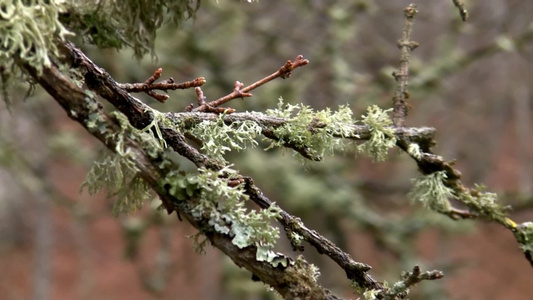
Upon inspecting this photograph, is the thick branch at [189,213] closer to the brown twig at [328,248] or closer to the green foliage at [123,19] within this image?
the brown twig at [328,248]

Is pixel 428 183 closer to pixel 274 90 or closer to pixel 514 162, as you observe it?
pixel 274 90

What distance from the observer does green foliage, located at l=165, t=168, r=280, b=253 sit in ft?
3.01

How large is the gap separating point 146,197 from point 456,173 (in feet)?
2.20

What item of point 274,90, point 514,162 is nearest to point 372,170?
point 514,162

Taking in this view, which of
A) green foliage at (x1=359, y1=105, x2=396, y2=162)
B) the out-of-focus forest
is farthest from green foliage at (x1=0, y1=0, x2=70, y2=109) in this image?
the out-of-focus forest

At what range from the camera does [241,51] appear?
5496 mm

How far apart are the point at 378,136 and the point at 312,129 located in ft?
0.60

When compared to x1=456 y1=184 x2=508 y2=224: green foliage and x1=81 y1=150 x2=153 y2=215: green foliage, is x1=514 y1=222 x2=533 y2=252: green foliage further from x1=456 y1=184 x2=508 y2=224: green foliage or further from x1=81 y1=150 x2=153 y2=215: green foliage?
x1=81 y1=150 x2=153 y2=215: green foliage

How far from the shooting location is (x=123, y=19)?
108cm

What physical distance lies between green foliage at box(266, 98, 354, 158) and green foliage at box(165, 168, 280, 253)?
0.20 meters

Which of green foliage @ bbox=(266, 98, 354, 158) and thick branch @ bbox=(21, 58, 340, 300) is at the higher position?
green foliage @ bbox=(266, 98, 354, 158)

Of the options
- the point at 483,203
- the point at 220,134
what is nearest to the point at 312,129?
the point at 220,134

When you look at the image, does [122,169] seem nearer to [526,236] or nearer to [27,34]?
[27,34]

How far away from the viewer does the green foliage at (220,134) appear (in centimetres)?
105
